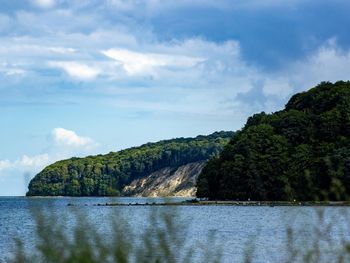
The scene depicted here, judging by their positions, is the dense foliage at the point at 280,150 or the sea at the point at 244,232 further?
the dense foliage at the point at 280,150

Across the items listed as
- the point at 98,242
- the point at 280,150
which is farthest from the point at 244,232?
the point at 280,150

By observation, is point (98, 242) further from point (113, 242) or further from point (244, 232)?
point (244, 232)

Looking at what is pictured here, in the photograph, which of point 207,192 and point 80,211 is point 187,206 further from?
point 80,211

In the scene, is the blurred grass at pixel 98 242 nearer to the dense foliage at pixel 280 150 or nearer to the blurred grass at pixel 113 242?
the blurred grass at pixel 113 242

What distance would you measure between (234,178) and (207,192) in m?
11.2

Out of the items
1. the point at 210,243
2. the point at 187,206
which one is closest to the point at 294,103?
the point at 187,206

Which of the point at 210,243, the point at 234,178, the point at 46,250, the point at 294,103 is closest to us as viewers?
the point at 46,250

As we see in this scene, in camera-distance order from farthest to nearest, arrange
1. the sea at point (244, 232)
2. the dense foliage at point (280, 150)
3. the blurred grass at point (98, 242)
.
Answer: the dense foliage at point (280, 150) < the sea at point (244, 232) < the blurred grass at point (98, 242)

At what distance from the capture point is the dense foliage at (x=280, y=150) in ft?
429

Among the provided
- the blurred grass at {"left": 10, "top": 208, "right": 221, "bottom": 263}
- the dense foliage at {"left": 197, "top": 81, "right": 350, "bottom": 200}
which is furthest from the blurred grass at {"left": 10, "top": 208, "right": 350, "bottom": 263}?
the dense foliage at {"left": 197, "top": 81, "right": 350, "bottom": 200}

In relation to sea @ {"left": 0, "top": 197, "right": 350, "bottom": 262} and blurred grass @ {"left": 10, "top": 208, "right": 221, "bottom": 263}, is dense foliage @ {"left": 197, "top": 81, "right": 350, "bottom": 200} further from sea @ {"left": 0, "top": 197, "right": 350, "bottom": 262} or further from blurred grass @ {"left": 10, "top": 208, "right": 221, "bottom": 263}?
blurred grass @ {"left": 10, "top": 208, "right": 221, "bottom": 263}

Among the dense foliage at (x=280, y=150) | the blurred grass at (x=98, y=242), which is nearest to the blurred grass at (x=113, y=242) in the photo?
the blurred grass at (x=98, y=242)

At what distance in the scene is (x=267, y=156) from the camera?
134250mm

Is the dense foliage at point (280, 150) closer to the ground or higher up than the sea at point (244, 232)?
higher up
